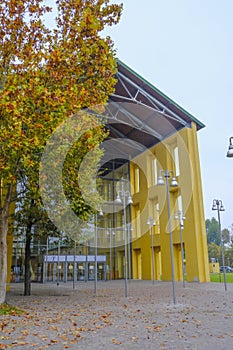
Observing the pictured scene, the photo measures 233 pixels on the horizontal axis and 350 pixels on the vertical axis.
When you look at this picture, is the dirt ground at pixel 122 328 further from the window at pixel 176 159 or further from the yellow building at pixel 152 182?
the window at pixel 176 159

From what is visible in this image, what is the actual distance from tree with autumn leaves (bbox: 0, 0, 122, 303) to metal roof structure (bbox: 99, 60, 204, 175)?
12.8m

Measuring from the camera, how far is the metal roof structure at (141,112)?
24.4 meters

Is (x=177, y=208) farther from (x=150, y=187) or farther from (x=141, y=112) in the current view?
(x=141, y=112)

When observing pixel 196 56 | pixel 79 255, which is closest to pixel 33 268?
pixel 79 255

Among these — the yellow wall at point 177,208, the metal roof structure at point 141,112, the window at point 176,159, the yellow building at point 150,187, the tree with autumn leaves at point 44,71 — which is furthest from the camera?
the window at point 176,159

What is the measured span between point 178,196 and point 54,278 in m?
12.1

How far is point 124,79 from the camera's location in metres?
24.0

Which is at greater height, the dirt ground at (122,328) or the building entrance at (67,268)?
the building entrance at (67,268)

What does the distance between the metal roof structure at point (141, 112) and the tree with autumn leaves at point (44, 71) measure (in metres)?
12.8

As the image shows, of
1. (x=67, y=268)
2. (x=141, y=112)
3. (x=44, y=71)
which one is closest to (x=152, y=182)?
(x=141, y=112)

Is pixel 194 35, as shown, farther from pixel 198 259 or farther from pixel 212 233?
pixel 212 233

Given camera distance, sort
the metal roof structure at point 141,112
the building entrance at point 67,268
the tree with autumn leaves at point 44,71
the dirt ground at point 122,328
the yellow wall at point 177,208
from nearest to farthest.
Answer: the dirt ground at point 122,328 < the tree with autumn leaves at point 44,71 < the yellow wall at point 177,208 < the metal roof structure at point 141,112 < the building entrance at point 67,268

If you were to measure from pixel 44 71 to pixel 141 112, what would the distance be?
17.3 m

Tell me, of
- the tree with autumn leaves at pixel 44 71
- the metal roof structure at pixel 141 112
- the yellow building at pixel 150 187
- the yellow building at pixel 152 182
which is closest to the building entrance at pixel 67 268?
the yellow building at pixel 150 187
